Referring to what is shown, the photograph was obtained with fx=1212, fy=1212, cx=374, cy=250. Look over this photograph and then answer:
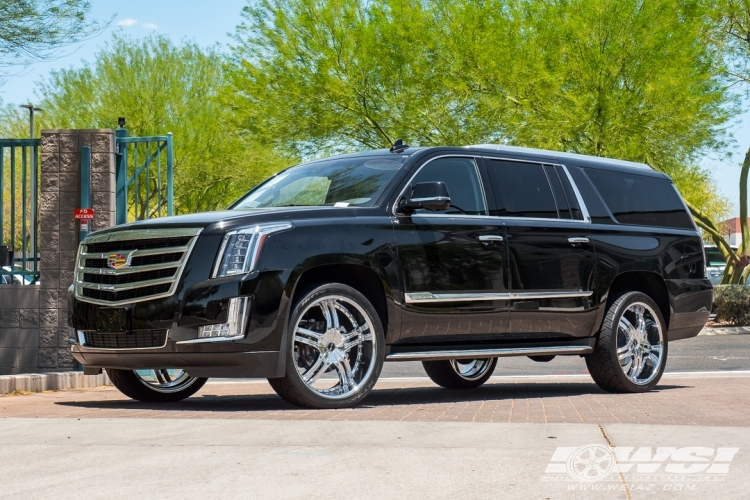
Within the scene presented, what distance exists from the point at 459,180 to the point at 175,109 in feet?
118

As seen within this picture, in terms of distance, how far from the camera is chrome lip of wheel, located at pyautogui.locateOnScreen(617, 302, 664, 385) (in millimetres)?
10688

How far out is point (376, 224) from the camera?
864cm

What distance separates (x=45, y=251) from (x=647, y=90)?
17.2 metres

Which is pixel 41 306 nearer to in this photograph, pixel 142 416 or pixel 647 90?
pixel 142 416

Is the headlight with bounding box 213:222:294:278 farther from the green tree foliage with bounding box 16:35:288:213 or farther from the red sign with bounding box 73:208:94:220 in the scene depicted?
the green tree foliage with bounding box 16:35:288:213

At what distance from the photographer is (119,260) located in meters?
8.46

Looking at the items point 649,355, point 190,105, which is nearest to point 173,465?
point 649,355

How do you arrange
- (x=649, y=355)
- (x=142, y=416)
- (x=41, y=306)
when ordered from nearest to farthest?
(x=142, y=416) < (x=649, y=355) < (x=41, y=306)

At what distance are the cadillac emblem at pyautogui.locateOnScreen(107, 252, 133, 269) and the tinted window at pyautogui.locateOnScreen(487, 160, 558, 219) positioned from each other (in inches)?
118

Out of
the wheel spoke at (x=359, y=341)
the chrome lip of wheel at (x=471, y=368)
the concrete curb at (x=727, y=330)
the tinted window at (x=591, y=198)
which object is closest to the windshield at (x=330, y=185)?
the wheel spoke at (x=359, y=341)

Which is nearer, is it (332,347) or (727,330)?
(332,347)

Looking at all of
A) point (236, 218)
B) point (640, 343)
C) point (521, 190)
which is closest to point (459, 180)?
point (521, 190)

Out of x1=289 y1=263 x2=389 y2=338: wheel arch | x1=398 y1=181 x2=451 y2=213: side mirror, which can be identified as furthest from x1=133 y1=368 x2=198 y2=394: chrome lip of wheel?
x1=398 y1=181 x2=451 y2=213: side mirror

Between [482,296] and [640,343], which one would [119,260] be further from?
[640,343]
